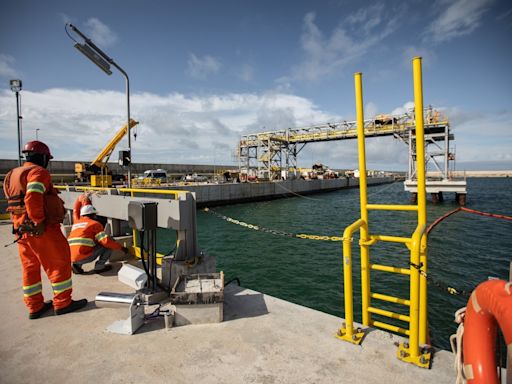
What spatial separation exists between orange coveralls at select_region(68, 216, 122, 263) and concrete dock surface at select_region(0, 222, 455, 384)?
1199 mm

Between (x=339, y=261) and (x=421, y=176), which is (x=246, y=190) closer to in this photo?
(x=339, y=261)

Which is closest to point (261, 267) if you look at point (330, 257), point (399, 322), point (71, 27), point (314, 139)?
point (330, 257)

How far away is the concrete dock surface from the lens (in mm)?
2594

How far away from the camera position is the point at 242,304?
→ 4035mm

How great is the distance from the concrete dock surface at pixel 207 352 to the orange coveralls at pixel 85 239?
1199 millimetres

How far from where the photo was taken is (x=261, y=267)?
964cm

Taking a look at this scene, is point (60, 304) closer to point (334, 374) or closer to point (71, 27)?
point (334, 374)

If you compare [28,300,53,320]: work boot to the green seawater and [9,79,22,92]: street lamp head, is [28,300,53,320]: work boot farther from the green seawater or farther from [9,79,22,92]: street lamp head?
[9,79,22,92]: street lamp head

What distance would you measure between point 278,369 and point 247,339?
592 millimetres

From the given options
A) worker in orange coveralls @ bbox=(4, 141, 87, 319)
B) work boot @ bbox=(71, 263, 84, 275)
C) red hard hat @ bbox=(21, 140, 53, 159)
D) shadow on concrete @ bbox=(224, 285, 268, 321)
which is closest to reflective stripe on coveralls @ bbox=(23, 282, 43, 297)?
worker in orange coveralls @ bbox=(4, 141, 87, 319)

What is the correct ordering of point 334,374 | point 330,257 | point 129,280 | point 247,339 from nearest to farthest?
point 334,374 → point 247,339 → point 129,280 → point 330,257

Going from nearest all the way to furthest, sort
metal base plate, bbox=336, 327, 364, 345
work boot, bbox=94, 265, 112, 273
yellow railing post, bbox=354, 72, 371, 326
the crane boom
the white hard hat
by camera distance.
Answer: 1. metal base plate, bbox=336, 327, 364, 345
2. yellow railing post, bbox=354, 72, 371, 326
3. the white hard hat
4. work boot, bbox=94, 265, 112, 273
5. the crane boom

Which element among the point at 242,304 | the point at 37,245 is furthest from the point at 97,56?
the point at 242,304

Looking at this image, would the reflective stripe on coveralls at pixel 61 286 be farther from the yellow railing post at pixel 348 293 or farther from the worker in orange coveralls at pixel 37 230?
the yellow railing post at pixel 348 293
